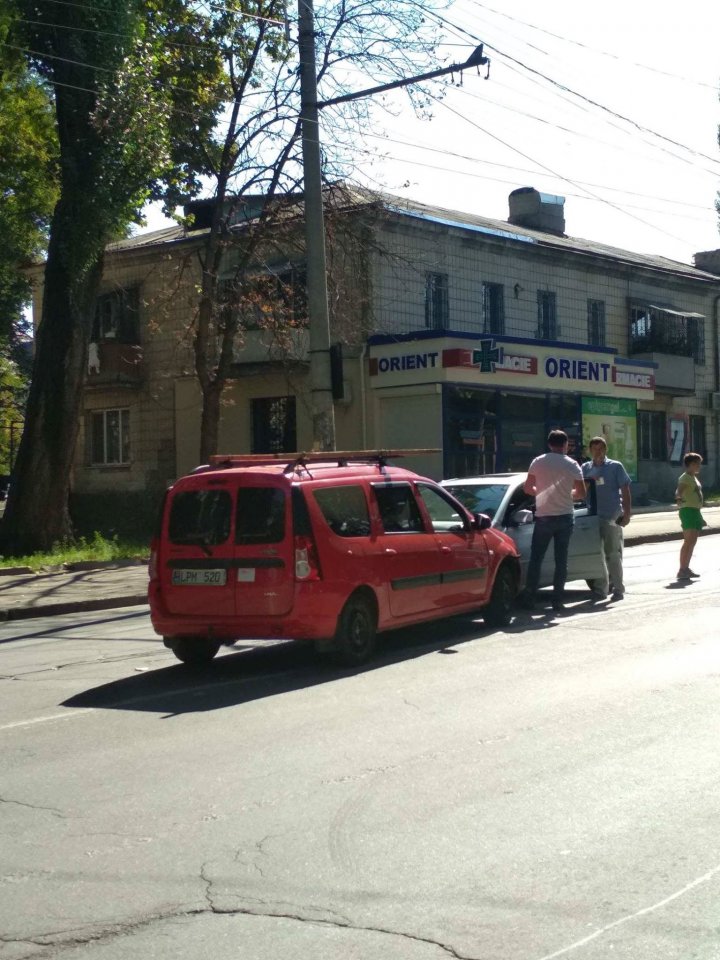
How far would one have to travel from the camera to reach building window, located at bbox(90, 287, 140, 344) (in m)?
33.8

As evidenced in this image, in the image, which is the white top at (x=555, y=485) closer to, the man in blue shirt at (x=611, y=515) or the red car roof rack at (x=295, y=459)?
the man in blue shirt at (x=611, y=515)

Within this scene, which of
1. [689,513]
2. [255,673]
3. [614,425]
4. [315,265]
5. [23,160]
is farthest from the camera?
[614,425]

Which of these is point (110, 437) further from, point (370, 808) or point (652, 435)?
point (370, 808)

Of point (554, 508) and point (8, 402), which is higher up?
point (8, 402)

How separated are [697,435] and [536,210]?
372 inches

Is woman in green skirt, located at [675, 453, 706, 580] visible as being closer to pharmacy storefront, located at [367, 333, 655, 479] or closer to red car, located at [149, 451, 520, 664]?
red car, located at [149, 451, 520, 664]

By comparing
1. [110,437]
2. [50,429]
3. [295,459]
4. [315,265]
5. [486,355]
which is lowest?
[295,459]

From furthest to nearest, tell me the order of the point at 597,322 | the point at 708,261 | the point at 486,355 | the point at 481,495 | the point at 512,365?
the point at 708,261 → the point at 597,322 → the point at 512,365 → the point at 486,355 → the point at 481,495

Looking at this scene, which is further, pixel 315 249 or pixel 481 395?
pixel 481 395

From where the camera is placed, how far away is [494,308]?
33.8 m

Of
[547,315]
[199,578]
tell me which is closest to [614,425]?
[547,315]

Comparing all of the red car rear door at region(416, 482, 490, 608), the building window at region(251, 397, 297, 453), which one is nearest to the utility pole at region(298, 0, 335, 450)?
the red car rear door at region(416, 482, 490, 608)

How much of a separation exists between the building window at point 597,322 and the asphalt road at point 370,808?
28.3 m

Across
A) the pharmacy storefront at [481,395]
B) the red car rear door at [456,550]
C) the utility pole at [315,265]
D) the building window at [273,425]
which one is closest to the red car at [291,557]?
the red car rear door at [456,550]
